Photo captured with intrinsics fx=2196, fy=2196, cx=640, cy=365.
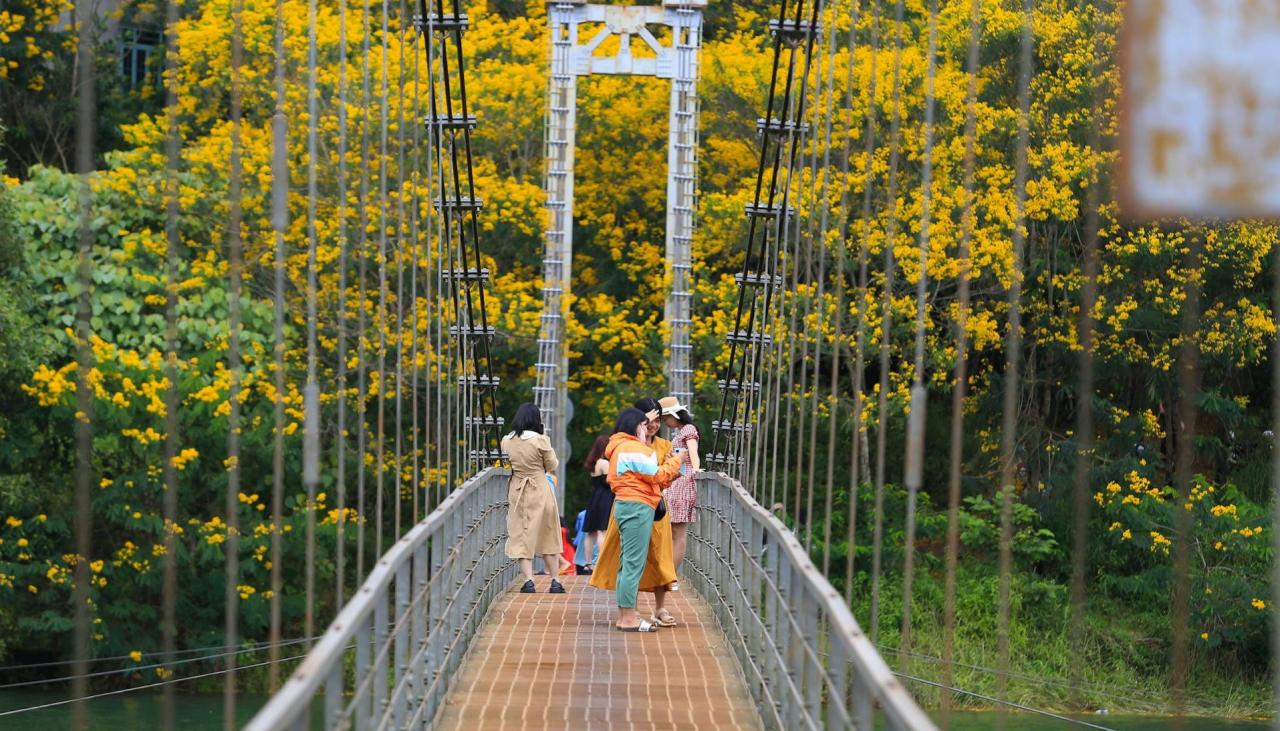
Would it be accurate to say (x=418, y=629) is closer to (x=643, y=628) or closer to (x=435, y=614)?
(x=435, y=614)

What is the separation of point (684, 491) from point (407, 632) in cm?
384

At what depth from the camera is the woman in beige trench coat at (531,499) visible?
9648 millimetres

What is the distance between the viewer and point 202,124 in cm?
2219

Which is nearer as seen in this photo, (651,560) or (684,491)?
(651,560)

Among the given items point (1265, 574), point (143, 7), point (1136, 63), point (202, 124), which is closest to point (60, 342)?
point (202, 124)

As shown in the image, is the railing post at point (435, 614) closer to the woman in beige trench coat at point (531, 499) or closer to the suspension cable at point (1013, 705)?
the woman in beige trench coat at point (531, 499)

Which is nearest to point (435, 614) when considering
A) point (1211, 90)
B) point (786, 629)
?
point (786, 629)

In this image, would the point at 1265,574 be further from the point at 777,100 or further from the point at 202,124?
the point at 202,124

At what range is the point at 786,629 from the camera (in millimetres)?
5801

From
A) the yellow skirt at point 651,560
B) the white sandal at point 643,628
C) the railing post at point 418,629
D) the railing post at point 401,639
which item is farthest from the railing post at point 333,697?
the white sandal at point 643,628

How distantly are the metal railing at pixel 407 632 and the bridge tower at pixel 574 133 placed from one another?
1002cm

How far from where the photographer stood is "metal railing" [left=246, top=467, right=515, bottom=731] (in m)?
3.75

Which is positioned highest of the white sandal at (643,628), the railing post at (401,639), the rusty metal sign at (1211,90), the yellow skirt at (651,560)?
the rusty metal sign at (1211,90)

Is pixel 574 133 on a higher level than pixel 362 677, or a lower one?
higher
